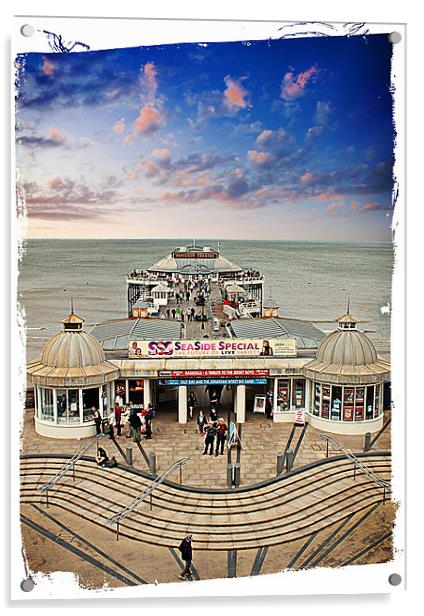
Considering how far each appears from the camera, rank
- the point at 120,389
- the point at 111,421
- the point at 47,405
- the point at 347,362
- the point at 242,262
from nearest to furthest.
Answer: the point at 47,405 < the point at 111,421 < the point at 347,362 < the point at 120,389 < the point at 242,262

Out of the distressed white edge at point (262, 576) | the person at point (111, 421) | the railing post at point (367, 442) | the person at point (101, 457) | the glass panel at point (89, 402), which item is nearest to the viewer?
the distressed white edge at point (262, 576)

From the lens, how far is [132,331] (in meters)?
17.4

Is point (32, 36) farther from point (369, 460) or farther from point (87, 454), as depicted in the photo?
point (369, 460)

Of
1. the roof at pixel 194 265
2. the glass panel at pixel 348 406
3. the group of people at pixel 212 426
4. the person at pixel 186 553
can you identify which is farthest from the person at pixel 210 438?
the roof at pixel 194 265

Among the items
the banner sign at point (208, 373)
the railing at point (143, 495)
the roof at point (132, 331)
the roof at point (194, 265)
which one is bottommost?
the railing at point (143, 495)

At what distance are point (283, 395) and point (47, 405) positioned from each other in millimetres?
5660

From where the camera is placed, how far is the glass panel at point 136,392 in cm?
1550

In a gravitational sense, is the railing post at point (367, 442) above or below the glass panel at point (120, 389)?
below

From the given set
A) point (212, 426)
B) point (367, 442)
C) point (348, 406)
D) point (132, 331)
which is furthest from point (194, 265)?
point (367, 442)

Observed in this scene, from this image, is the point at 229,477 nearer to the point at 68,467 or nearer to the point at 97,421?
the point at 68,467

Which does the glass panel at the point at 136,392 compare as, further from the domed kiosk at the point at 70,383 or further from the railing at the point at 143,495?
the railing at the point at 143,495

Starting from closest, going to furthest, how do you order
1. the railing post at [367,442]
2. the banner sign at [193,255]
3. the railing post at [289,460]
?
1. the railing post at [289,460]
2. the railing post at [367,442]
3. the banner sign at [193,255]

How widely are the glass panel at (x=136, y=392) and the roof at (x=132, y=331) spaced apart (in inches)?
48.9

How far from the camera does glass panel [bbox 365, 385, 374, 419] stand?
1470 cm
